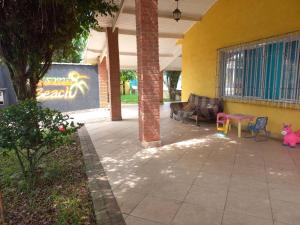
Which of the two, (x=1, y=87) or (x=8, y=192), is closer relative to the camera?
(x=8, y=192)

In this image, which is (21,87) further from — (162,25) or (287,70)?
(287,70)

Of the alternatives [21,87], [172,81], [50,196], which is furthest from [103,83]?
[50,196]

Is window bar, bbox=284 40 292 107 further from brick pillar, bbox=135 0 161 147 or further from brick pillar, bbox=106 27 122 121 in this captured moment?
brick pillar, bbox=106 27 122 121

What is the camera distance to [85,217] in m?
2.41

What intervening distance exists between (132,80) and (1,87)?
18.3 meters

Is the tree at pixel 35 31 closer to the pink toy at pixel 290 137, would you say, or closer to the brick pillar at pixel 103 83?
the pink toy at pixel 290 137

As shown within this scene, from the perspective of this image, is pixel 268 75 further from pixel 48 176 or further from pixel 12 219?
pixel 12 219

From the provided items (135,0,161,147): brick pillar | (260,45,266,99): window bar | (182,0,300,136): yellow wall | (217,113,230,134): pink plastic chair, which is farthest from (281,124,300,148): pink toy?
(135,0,161,147): brick pillar

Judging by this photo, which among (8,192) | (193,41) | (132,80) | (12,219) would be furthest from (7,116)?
(132,80)

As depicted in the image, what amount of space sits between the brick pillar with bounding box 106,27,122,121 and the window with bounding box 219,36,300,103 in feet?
12.1

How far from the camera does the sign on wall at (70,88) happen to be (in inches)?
443

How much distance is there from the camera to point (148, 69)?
469 centimetres

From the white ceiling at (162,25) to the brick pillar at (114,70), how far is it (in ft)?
1.18

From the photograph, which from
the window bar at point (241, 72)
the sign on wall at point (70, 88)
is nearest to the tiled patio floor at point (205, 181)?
the window bar at point (241, 72)
